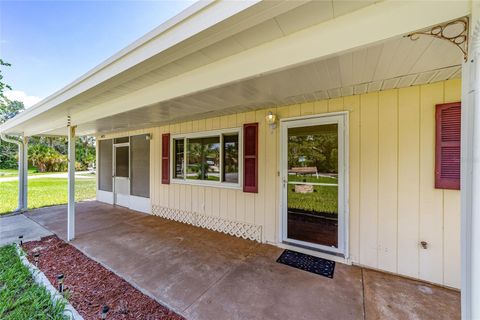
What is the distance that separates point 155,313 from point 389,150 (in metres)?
3.38

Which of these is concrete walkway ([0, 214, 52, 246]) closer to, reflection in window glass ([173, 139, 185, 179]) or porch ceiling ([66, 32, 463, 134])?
reflection in window glass ([173, 139, 185, 179])

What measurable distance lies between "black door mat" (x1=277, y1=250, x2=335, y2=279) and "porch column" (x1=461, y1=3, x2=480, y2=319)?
1774 millimetres

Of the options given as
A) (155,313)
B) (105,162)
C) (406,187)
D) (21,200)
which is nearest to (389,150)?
(406,187)

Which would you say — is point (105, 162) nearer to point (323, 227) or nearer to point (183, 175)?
point (183, 175)

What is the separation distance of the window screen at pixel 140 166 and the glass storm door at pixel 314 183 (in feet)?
14.0

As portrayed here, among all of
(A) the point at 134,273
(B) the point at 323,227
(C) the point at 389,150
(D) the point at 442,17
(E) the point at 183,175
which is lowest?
(A) the point at 134,273

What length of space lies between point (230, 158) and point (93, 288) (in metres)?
2.90

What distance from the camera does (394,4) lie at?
1170mm

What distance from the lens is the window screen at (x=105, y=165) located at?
694 cm

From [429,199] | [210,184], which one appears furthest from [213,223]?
[429,199]

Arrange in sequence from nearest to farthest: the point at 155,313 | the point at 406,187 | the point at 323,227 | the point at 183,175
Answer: the point at 155,313
the point at 406,187
the point at 323,227
the point at 183,175

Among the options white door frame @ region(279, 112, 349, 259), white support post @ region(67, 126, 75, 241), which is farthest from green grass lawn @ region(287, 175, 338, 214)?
white support post @ region(67, 126, 75, 241)

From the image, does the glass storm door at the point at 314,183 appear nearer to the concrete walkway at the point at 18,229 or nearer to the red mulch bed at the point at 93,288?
the red mulch bed at the point at 93,288

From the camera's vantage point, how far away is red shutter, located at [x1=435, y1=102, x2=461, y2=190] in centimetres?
224
